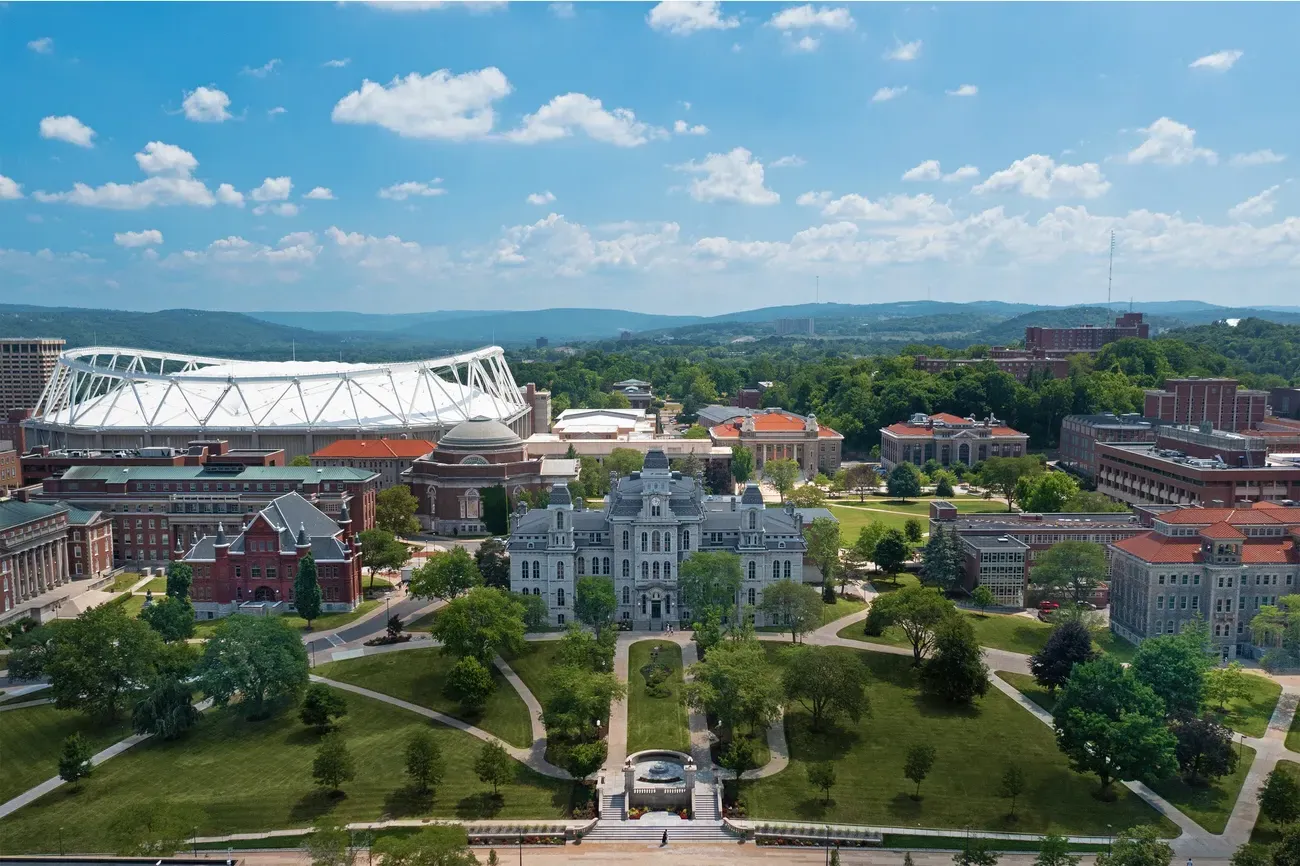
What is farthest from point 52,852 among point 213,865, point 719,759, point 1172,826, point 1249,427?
point 1249,427

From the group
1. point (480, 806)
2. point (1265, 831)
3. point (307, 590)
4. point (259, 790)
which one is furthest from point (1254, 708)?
point (307, 590)

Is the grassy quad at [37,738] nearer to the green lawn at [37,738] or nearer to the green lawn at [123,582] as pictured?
the green lawn at [37,738]

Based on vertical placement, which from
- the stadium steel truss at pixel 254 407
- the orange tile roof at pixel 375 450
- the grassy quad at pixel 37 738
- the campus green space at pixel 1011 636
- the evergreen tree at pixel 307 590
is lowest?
the grassy quad at pixel 37 738

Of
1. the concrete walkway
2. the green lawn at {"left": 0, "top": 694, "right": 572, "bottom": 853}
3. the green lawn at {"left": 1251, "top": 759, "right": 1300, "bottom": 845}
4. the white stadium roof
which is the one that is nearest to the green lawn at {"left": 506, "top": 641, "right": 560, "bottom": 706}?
the concrete walkway

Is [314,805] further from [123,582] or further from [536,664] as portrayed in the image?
[123,582]

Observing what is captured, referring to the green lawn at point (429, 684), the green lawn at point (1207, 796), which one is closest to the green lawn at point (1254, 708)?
the green lawn at point (1207, 796)

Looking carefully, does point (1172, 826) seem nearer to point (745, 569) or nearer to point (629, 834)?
point (629, 834)

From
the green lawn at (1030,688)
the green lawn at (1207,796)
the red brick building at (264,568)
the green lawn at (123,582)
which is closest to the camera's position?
the green lawn at (1207,796)

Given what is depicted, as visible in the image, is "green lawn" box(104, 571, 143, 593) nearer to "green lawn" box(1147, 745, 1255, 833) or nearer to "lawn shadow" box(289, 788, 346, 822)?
"lawn shadow" box(289, 788, 346, 822)
